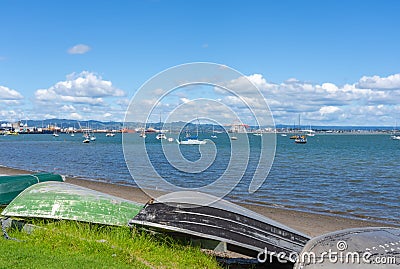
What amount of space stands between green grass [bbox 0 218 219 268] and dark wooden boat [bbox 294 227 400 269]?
2.93 m

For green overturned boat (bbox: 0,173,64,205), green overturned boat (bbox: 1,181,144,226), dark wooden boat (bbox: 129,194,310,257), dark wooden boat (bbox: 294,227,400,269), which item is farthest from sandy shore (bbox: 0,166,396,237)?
dark wooden boat (bbox: 294,227,400,269)

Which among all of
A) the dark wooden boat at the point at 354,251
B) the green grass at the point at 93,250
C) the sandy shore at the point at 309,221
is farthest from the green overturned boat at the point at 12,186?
the dark wooden boat at the point at 354,251

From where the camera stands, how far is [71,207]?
8500 mm

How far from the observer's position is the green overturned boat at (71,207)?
8336mm

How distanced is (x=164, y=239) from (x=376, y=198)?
1452 cm

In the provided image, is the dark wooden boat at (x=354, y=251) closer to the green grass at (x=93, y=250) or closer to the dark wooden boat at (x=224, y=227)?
the dark wooden boat at (x=224, y=227)

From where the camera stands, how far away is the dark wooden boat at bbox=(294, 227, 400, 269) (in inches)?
159

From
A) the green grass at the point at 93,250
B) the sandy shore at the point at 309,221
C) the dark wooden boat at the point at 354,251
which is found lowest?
the sandy shore at the point at 309,221

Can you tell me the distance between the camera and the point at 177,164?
2828 centimetres

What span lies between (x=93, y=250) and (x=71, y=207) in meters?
1.74

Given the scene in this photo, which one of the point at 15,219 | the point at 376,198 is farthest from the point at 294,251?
the point at 376,198

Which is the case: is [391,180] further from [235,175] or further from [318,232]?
[318,232]

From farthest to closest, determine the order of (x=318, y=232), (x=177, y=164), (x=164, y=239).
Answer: (x=177, y=164), (x=318, y=232), (x=164, y=239)

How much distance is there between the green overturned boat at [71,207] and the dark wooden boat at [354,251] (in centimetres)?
456
